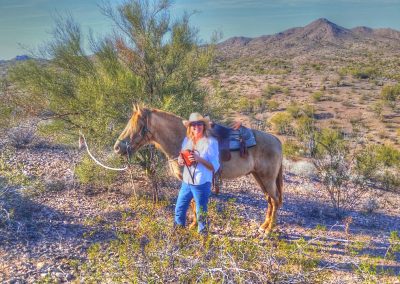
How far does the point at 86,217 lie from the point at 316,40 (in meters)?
117

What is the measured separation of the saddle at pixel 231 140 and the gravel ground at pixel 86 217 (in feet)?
3.72

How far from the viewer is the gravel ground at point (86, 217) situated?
5.48 m

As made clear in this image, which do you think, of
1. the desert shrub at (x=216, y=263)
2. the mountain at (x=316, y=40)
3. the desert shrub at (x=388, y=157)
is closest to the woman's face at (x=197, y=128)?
the desert shrub at (x=216, y=263)

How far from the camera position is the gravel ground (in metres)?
5.48

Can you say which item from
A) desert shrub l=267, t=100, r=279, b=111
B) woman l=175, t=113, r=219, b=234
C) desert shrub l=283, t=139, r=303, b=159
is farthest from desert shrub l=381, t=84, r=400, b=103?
woman l=175, t=113, r=219, b=234

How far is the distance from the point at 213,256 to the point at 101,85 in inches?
195

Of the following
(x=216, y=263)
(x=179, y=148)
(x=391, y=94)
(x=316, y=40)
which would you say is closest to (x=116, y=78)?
(x=179, y=148)

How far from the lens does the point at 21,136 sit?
37.0 ft

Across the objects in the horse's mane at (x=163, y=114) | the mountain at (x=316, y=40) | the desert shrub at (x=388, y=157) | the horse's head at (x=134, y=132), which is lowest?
the desert shrub at (x=388, y=157)

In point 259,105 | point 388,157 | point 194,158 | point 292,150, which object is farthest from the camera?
point 259,105

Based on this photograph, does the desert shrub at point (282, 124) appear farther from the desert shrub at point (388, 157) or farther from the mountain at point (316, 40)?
the mountain at point (316, 40)

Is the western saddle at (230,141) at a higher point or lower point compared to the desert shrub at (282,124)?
higher

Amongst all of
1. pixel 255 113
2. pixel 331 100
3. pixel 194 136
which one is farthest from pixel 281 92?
pixel 194 136

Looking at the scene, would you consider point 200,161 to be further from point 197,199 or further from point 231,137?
point 231,137
